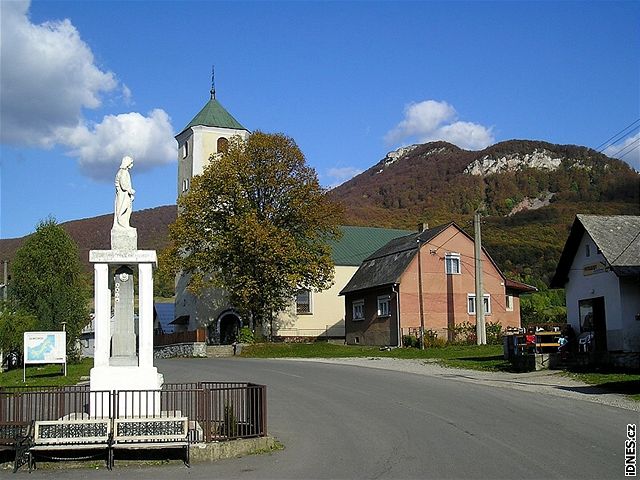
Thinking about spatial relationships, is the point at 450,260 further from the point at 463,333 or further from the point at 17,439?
the point at 17,439

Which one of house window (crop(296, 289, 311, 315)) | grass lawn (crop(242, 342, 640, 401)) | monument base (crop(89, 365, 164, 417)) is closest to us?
monument base (crop(89, 365, 164, 417))

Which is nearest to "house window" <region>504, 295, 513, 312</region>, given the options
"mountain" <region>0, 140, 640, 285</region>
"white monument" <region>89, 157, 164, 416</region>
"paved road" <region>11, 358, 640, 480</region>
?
"mountain" <region>0, 140, 640, 285</region>

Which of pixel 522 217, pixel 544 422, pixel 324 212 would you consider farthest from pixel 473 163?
pixel 544 422

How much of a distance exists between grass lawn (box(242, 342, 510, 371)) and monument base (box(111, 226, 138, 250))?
18679mm

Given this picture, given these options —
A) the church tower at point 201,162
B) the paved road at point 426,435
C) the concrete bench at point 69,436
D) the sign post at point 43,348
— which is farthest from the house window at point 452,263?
the concrete bench at point 69,436

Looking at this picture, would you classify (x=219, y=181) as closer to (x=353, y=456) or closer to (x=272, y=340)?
(x=272, y=340)

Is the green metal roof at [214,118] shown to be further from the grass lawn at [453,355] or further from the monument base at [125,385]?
the monument base at [125,385]

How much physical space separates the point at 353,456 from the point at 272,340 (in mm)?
42212

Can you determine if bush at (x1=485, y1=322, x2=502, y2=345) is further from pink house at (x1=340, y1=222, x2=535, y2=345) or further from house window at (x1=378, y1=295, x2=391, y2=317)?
house window at (x1=378, y1=295, x2=391, y2=317)

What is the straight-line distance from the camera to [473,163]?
15688 centimetres

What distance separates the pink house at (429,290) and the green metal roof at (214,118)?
66.0 ft

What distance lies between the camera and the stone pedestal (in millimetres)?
15195

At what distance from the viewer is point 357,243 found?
2717 inches

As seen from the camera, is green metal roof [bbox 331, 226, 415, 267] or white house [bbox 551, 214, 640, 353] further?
green metal roof [bbox 331, 226, 415, 267]
